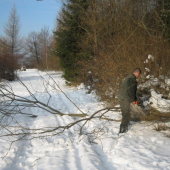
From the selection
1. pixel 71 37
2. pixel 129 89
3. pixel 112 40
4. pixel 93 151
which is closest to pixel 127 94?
pixel 129 89

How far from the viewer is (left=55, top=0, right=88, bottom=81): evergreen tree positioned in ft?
42.9

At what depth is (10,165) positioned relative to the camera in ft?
12.2

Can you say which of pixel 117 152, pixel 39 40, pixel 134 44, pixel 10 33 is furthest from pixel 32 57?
pixel 117 152

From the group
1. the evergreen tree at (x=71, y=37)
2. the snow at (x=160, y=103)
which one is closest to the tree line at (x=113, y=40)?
the evergreen tree at (x=71, y=37)

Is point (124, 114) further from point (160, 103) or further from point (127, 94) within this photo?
point (160, 103)

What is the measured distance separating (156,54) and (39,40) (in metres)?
51.6

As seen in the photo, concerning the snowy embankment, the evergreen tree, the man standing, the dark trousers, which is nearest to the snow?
the snowy embankment

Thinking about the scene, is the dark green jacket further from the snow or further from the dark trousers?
the snow

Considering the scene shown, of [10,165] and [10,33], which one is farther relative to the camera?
[10,33]

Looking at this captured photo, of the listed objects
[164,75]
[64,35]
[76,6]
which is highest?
[76,6]

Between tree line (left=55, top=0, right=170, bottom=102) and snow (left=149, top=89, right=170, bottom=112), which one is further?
tree line (left=55, top=0, right=170, bottom=102)

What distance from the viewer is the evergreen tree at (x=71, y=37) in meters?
13.1

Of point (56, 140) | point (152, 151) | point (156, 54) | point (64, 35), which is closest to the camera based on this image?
point (152, 151)

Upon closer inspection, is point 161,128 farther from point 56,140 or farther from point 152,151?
point 56,140
